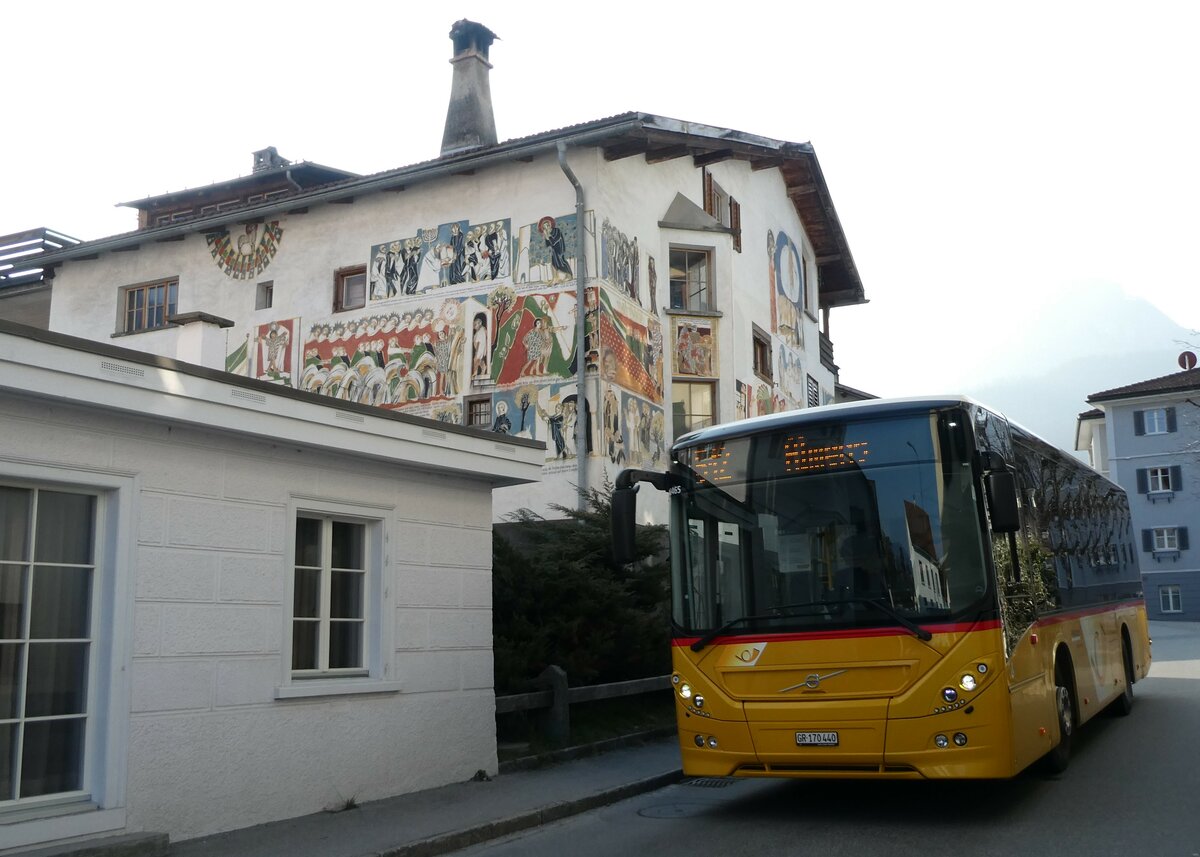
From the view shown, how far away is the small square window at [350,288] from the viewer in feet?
83.5

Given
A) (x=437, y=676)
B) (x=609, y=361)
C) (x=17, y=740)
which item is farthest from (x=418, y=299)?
(x=17, y=740)

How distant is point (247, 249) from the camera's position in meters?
27.0

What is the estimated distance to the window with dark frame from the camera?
2788 centimetres

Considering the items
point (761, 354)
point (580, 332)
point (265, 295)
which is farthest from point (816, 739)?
point (761, 354)

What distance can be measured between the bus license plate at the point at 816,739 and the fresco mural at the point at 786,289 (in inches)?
Result: 852

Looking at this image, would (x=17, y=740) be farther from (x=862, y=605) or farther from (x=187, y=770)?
(x=862, y=605)

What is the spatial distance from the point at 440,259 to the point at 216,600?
16.0 meters

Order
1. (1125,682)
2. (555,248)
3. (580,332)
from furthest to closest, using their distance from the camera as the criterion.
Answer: (555,248), (580,332), (1125,682)

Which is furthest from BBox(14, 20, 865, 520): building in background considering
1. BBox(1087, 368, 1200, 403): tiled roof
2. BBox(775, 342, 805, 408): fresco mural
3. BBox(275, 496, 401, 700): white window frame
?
BBox(1087, 368, 1200, 403): tiled roof

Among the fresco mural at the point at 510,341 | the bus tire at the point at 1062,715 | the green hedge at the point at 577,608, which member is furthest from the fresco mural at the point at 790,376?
the bus tire at the point at 1062,715

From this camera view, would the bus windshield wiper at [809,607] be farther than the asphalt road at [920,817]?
Yes

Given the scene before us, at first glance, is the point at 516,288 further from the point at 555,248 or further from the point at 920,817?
the point at 920,817

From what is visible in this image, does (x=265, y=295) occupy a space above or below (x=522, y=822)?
above

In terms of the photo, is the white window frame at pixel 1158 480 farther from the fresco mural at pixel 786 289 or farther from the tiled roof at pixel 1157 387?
the fresco mural at pixel 786 289
